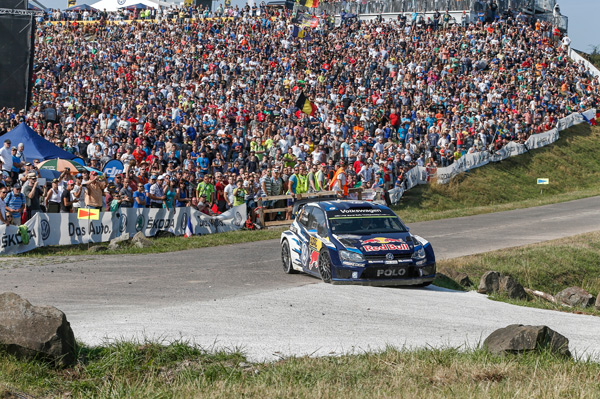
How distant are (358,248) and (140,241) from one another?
7.66 meters

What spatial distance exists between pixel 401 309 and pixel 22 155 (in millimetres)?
15485

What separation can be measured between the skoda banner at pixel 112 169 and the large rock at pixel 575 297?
43.4 feet

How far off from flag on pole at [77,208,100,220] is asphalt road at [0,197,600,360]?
211 centimetres

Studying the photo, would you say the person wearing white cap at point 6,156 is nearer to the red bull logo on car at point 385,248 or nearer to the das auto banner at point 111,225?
the das auto banner at point 111,225

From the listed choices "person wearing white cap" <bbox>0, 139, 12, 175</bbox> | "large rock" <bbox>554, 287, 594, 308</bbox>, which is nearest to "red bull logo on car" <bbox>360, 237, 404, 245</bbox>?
"large rock" <bbox>554, 287, 594, 308</bbox>

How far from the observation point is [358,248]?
14664mm

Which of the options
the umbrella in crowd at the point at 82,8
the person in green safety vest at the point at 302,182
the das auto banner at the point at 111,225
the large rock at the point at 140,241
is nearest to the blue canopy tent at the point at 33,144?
the das auto banner at the point at 111,225

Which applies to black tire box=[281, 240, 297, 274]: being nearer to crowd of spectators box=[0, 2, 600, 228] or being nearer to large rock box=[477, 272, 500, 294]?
large rock box=[477, 272, 500, 294]

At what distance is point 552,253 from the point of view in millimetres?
20578

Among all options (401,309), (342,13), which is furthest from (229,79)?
(401,309)

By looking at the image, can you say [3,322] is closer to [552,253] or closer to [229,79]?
[552,253]

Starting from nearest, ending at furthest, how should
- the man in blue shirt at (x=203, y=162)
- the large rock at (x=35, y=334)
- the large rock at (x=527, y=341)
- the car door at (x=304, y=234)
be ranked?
the large rock at (x=35, y=334)
the large rock at (x=527, y=341)
the car door at (x=304, y=234)
the man in blue shirt at (x=203, y=162)

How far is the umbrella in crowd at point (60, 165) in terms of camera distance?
22641 millimetres

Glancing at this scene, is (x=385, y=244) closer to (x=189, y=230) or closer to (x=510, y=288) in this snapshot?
(x=510, y=288)
